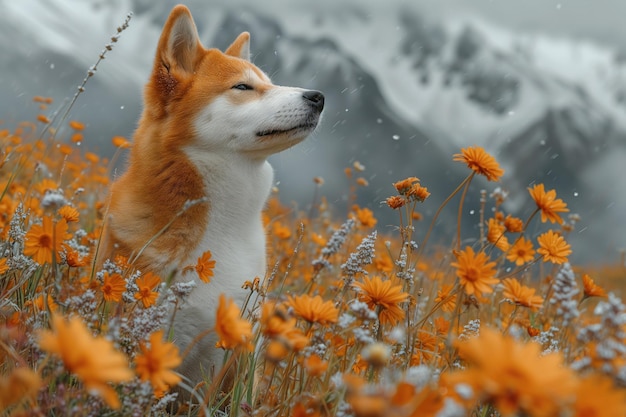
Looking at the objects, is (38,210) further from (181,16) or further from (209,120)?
(181,16)

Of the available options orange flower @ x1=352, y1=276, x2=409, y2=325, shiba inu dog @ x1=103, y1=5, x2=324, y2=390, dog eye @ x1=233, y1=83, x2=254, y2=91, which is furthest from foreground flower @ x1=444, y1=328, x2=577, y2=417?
dog eye @ x1=233, y1=83, x2=254, y2=91

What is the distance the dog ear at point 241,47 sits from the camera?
10.8 ft

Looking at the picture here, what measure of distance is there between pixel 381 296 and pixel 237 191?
1.31m

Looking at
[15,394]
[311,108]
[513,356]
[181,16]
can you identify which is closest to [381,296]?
[513,356]

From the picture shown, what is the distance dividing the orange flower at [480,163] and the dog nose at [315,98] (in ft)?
3.80

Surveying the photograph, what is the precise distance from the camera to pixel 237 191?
8.32 ft

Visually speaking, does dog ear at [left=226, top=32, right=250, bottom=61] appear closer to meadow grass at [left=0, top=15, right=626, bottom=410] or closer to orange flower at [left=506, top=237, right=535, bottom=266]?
meadow grass at [left=0, top=15, right=626, bottom=410]

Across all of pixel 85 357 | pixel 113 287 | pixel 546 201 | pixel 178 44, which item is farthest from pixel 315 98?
A: pixel 85 357

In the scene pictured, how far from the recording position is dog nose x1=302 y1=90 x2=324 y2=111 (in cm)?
267

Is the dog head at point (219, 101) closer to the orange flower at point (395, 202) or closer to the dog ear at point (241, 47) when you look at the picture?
the dog ear at point (241, 47)

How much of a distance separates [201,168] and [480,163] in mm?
1280

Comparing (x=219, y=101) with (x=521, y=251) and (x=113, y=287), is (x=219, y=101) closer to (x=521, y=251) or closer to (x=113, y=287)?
(x=113, y=287)

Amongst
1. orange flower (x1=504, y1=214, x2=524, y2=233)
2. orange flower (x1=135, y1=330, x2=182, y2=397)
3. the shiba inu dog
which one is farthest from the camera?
the shiba inu dog

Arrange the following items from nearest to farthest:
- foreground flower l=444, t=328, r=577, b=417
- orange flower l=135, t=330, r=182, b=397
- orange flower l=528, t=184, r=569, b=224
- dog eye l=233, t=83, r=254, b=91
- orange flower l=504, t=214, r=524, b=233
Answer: foreground flower l=444, t=328, r=577, b=417 < orange flower l=135, t=330, r=182, b=397 < orange flower l=528, t=184, r=569, b=224 < orange flower l=504, t=214, r=524, b=233 < dog eye l=233, t=83, r=254, b=91
